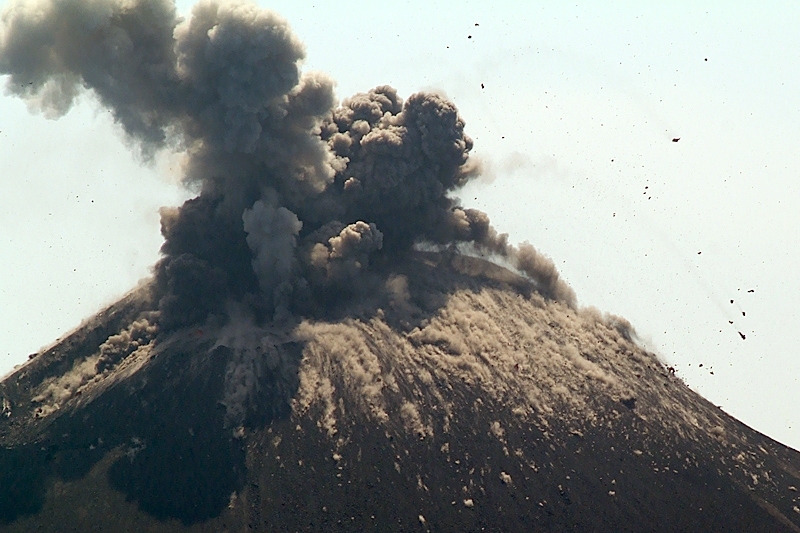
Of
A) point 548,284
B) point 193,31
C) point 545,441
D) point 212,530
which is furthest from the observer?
point 548,284

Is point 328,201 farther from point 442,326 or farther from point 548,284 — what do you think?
point 548,284

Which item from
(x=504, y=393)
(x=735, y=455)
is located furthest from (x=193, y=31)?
(x=735, y=455)

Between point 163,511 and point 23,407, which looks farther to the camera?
point 23,407
